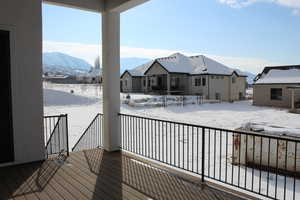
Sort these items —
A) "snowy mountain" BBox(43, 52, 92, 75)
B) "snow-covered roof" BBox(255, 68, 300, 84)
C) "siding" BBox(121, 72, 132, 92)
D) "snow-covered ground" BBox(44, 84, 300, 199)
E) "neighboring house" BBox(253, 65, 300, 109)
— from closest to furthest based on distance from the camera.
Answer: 1. "snow-covered ground" BBox(44, 84, 300, 199)
2. "neighboring house" BBox(253, 65, 300, 109)
3. "snow-covered roof" BBox(255, 68, 300, 84)
4. "siding" BBox(121, 72, 132, 92)
5. "snowy mountain" BBox(43, 52, 92, 75)

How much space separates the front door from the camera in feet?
11.6

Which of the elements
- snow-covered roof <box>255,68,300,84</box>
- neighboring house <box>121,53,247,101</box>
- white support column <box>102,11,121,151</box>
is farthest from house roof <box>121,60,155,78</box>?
white support column <box>102,11,121,151</box>

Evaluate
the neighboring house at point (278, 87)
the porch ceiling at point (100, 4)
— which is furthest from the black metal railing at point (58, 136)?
the neighboring house at point (278, 87)

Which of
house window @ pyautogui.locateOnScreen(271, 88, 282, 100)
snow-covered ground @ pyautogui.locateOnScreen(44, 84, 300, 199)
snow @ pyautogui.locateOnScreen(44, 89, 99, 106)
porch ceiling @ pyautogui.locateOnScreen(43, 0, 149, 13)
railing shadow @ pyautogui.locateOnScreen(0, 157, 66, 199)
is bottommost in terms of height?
snow-covered ground @ pyautogui.locateOnScreen(44, 84, 300, 199)

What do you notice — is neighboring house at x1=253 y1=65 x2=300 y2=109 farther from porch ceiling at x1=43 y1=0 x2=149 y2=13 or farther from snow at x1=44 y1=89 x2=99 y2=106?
porch ceiling at x1=43 y1=0 x2=149 y2=13

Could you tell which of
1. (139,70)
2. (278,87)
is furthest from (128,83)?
(278,87)

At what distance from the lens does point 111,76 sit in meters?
4.50

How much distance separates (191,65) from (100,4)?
21.2 m

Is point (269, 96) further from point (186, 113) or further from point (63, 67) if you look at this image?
point (63, 67)

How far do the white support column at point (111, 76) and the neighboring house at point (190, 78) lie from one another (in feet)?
59.0

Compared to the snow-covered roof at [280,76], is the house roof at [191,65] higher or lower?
higher

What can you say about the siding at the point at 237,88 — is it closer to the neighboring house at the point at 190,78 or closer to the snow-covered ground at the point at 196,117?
the neighboring house at the point at 190,78

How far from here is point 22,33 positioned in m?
3.71

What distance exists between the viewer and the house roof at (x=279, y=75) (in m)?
19.3
